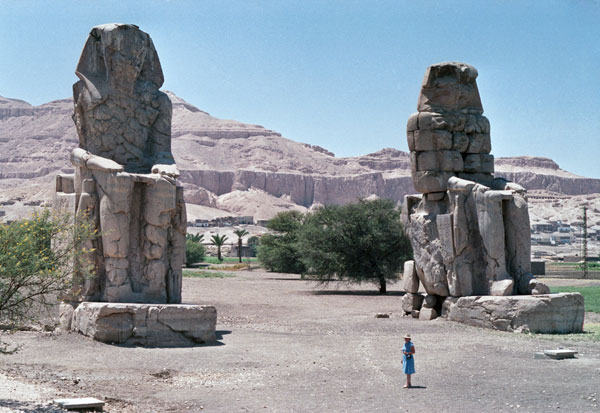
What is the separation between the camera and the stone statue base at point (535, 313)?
12.3m

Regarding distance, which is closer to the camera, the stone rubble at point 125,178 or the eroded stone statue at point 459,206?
the stone rubble at point 125,178

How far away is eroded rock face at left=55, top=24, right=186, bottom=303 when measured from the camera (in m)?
11.2

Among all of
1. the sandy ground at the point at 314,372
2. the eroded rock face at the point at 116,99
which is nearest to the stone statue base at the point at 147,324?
the sandy ground at the point at 314,372

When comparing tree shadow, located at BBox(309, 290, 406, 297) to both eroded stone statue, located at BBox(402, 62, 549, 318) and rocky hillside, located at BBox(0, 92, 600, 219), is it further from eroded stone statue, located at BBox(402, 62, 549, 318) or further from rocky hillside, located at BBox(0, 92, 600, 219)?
rocky hillside, located at BBox(0, 92, 600, 219)

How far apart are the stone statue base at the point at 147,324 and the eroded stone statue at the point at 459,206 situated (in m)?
5.44

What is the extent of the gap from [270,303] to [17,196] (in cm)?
9767

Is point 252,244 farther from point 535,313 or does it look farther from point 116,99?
point 535,313

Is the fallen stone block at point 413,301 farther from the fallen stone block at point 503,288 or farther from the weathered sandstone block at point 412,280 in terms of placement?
the fallen stone block at point 503,288

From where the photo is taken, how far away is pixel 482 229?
13.4 meters

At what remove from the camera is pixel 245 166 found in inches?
6284

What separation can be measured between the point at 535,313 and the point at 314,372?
16.9ft

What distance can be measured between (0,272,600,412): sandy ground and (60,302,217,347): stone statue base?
0.86ft

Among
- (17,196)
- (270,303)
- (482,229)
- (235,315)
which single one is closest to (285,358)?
(482,229)

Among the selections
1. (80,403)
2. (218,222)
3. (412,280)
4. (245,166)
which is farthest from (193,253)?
(245,166)
